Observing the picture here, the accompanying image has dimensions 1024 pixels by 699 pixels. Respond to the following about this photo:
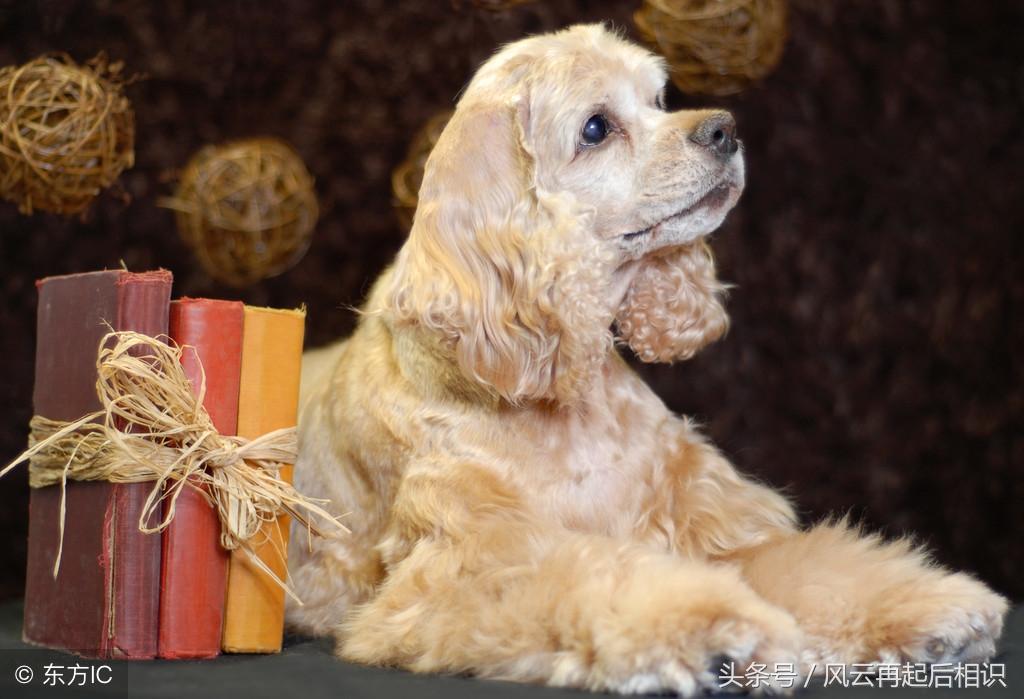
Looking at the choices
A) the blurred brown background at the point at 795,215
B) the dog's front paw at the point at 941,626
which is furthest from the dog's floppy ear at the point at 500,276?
the blurred brown background at the point at 795,215

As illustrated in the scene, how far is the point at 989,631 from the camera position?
2.03 m

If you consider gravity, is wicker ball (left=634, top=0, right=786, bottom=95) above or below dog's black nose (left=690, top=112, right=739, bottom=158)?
above

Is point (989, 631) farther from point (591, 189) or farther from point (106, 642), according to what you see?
point (106, 642)

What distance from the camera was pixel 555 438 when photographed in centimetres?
233

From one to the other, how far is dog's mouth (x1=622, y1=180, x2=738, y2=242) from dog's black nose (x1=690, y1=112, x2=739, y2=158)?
6 cm

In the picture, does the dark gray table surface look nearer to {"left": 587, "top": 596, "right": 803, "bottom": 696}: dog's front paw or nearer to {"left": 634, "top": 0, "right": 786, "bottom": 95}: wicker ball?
{"left": 587, "top": 596, "right": 803, "bottom": 696}: dog's front paw

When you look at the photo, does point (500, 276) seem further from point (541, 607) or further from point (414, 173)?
point (414, 173)

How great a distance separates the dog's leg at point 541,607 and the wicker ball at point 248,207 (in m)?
1.09

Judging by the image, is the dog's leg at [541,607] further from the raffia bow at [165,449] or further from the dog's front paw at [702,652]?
the raffia bow at [165,449]

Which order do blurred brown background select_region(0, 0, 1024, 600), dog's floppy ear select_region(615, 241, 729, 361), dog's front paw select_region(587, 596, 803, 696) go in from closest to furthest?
dog's front paw select_region(587, 596, 803, 696), dog's floppy ear select_region(615, 241, 729, 361), blurred brown background select_region(0, 0, 1024, 600)

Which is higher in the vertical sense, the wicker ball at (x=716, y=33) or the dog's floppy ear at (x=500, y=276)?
the wicker ball at (x=716, y=33)

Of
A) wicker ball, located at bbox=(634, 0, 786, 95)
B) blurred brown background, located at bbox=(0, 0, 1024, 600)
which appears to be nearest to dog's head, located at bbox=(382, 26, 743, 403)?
wicker ball, located at bbox=(634, 0, 786, 95)

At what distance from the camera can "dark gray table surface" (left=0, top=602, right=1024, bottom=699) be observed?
1.85 m

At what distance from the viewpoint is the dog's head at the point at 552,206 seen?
2240 millimetres
